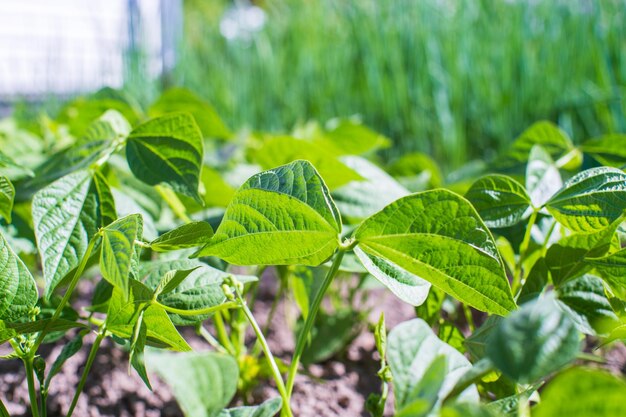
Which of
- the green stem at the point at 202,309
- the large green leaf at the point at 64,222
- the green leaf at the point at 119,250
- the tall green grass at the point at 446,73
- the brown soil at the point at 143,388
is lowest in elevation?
the brown soil at the point at 143,388

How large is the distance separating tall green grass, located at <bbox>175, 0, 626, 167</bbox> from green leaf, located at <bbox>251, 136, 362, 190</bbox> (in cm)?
97

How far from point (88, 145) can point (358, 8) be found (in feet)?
5.19

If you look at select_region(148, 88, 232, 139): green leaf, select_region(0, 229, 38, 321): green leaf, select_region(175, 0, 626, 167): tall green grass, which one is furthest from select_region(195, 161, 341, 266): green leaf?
select_region(175, 0, 626, 167): tall green grass

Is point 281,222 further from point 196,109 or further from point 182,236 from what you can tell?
point 196,109

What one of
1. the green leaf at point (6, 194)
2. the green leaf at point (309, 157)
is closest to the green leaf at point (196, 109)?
the green leaf at point (309, 157)

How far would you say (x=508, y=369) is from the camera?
0.71 ft

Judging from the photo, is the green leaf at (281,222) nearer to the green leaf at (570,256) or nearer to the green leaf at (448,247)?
the green leaf at (448,247)

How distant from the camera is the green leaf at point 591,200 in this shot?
37 cm

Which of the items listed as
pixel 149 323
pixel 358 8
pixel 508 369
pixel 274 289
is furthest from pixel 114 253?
pixel 358 8

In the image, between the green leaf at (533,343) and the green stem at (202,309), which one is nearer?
the green leaf at (533,343)

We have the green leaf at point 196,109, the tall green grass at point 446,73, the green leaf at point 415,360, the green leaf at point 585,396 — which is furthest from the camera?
the tall green grass at point 446,73

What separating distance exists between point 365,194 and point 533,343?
1.10ft

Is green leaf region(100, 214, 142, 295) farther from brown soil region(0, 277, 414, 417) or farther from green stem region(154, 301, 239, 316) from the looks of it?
brown soil region(0, 277, 414, 417)

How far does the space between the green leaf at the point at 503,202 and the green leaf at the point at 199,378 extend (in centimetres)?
23
